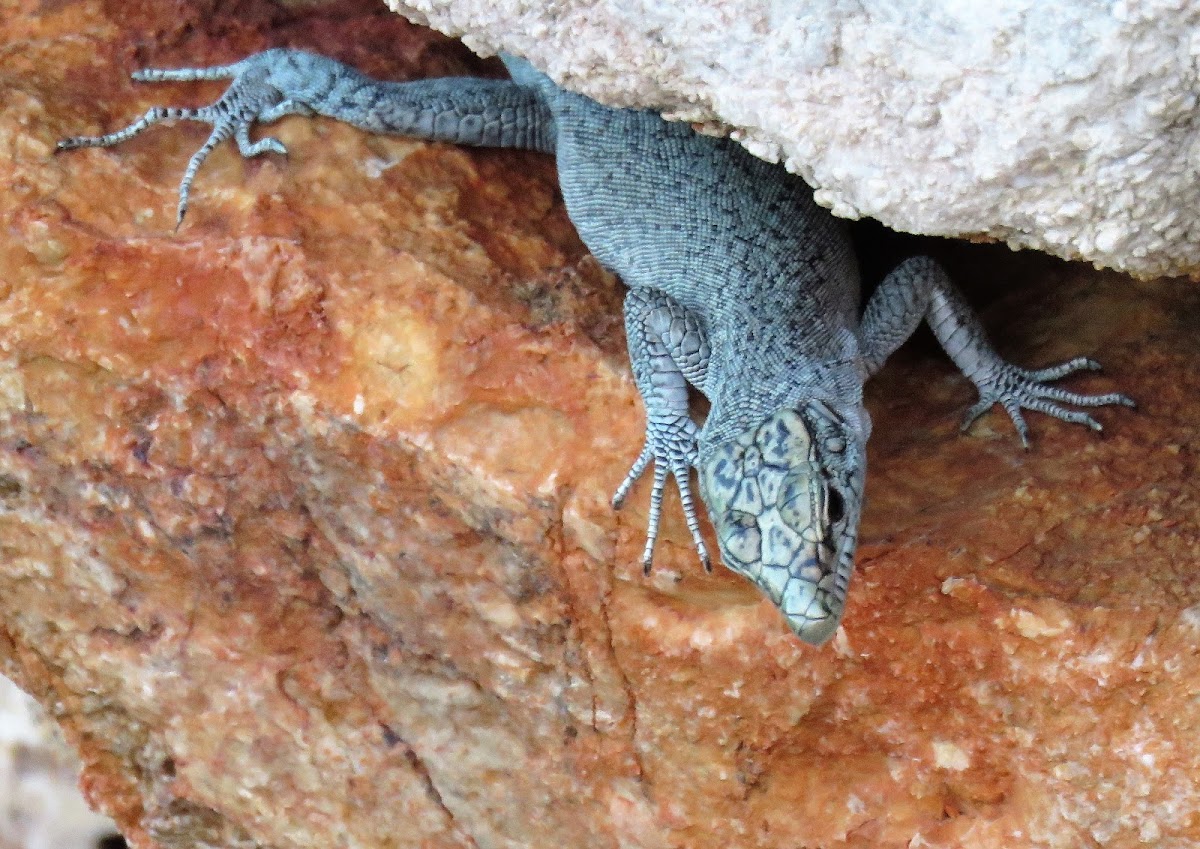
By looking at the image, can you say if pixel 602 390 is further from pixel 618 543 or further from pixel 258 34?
pixel 258 34

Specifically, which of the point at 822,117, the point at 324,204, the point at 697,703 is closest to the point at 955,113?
the point at 822,117

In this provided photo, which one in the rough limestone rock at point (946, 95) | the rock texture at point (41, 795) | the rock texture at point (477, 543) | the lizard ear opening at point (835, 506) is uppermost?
the rough limestone rock at point (946, 95)

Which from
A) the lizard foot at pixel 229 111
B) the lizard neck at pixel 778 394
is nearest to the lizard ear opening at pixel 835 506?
the lizard neck at pixel 778 394

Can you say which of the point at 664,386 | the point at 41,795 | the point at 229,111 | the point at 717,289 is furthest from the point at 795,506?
the point at 41,795

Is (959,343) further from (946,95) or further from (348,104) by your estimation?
(348,104)

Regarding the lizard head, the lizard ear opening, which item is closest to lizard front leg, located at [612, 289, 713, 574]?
the lizard head

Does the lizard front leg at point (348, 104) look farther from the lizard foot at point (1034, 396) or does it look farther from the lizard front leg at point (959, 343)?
the lizard foot at point (1034, 396)
